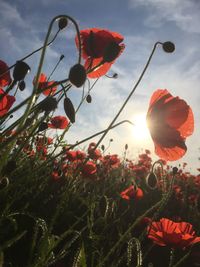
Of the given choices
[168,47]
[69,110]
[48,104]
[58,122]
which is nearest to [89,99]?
[168,47]

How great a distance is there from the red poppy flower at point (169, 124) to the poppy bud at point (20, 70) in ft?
2.24

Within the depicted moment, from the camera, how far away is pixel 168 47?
158cm

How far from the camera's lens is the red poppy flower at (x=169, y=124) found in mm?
1752

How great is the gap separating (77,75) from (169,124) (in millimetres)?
905

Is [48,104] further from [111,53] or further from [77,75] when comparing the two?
[111,53]

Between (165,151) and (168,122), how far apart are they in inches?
7.6

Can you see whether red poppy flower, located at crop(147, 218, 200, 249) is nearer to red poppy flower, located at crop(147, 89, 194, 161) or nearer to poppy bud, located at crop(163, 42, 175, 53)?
red poppy flower, located at crop(147, 89, 194, 161)

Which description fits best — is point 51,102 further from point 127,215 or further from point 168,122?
point 127,215

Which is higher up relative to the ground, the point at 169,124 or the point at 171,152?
the point at 169,124

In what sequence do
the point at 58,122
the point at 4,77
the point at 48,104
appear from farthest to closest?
1. the point at 58,122
2. the point at 4,77
3. the point at 48,104

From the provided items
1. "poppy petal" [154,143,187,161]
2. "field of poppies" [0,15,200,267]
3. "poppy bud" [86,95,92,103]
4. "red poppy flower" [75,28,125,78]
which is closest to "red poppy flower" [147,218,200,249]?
"field of poppies" [0,15,200,267]

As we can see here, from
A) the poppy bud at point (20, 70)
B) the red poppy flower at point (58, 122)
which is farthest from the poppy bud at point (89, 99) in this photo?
the red poppy flower at point (58, 122)

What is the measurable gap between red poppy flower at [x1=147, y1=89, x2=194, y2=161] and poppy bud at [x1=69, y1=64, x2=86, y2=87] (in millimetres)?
706

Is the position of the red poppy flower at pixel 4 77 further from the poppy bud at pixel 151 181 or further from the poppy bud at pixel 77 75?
the poppy bud at pixel 151 181
